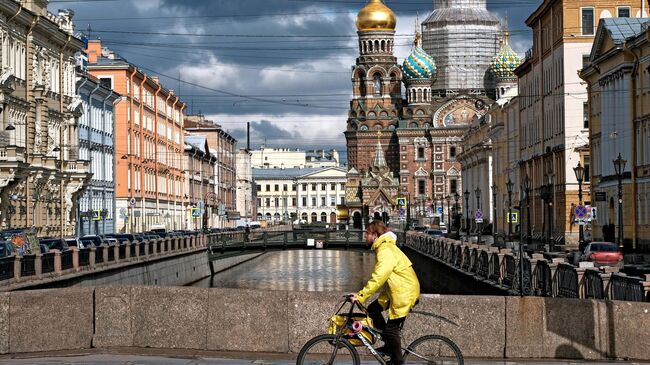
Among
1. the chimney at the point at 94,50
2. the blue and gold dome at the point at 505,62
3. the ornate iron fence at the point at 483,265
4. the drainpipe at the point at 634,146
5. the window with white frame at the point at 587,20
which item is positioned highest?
the blue and gold dome at the point at 505,62

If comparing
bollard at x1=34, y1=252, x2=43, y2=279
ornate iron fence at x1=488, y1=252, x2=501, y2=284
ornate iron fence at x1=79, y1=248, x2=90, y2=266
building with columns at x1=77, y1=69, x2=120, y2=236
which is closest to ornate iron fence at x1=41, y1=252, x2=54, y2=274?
bollard at x1=34, y1=252, x2=43, y2=279

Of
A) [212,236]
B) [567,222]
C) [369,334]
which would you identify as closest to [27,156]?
[212,236]

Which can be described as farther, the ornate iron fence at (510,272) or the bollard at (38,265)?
the bollard at (38,265)

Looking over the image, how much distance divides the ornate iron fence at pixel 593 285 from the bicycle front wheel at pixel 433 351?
1067 centimetres

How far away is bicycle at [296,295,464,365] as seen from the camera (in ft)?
50.3

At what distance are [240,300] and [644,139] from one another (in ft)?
A: 144

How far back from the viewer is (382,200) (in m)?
192

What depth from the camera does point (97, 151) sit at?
279 ft

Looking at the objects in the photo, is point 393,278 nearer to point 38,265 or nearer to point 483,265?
point 38,265

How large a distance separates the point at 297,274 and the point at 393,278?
7417 centimetres

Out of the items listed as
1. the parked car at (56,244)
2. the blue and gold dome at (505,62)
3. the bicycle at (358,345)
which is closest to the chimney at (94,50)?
the parked car at (56,244)

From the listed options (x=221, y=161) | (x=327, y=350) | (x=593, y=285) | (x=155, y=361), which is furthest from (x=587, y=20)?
(x=221, y=161)

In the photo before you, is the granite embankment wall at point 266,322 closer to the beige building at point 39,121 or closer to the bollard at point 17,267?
the bollard at point 17,267

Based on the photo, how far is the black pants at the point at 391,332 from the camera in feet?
50.3
